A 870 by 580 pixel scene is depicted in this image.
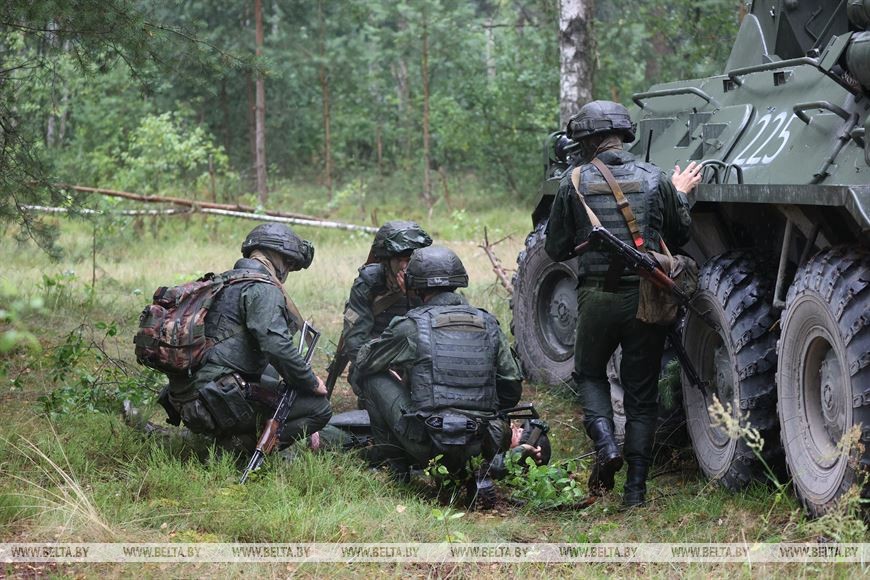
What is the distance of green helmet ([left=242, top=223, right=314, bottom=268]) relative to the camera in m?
6.03

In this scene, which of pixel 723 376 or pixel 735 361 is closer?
pixel 735 361

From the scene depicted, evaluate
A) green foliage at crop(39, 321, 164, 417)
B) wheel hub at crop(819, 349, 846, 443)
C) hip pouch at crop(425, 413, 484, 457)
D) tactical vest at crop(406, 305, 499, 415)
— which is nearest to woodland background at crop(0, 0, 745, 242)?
green foliage at crop(39, 321, 164, 417)

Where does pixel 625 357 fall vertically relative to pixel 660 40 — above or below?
below

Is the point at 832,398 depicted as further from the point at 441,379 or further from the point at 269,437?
the point at 269,437

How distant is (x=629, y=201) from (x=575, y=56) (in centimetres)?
530

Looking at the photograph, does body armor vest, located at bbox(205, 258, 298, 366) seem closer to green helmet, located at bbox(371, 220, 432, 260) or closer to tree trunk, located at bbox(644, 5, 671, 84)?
green helmet, located at bbox(371, 220, 432, 260)

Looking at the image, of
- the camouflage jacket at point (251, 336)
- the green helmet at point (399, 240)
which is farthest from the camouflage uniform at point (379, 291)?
the camouflage jacket at point (251, 336)

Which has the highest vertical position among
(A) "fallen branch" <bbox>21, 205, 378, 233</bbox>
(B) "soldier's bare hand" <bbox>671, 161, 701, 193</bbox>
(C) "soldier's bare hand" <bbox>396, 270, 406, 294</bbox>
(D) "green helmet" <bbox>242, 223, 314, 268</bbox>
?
(B) "soldier's bare hand" <bbox>671, 161, 701, 193</bbox>

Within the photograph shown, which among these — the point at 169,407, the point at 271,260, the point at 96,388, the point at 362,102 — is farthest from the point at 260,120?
the point at 169,407

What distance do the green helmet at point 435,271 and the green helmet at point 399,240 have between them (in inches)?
24.2

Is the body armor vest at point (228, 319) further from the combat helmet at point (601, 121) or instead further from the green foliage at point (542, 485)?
the combat helmet at point (601, 121)

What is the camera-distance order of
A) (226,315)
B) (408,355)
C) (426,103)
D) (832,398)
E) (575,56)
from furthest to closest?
(426,103) < (575,56) < (226,315) < (408,355) < (832,398)

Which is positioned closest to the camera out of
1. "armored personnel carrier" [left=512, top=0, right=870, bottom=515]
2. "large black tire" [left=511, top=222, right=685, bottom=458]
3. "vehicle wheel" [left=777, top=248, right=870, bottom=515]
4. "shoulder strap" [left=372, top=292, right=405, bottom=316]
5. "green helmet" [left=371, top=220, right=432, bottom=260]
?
"vehicle wheel" [left=777, top=248, right=870, bottom=515]

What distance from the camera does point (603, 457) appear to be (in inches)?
216
